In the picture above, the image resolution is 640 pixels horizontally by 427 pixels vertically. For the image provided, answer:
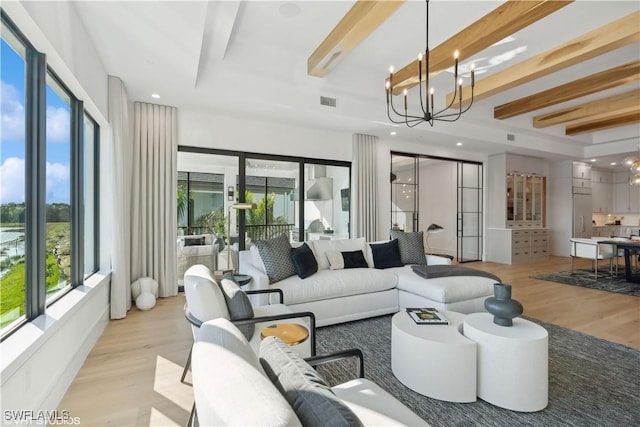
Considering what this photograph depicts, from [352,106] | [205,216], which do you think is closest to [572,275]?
[352,106]

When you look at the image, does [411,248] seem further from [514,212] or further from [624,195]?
[624,195]

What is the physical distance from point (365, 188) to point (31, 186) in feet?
15.5

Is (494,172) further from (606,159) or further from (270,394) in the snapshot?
(270,394)

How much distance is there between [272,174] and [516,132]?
214 inches

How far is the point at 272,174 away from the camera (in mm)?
5227

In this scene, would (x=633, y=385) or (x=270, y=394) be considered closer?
(x=270, y=394)

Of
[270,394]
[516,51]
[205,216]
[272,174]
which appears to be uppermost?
[516,51]

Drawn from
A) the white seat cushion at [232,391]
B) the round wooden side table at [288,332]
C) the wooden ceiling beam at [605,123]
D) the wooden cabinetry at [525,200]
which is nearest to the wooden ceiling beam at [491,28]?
the round wooden side table at [288,332]

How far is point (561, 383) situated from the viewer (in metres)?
2.20

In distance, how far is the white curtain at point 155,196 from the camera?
13.6 feet

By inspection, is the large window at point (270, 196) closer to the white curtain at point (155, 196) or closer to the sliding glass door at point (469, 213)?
the white curtain at point (155, 196)

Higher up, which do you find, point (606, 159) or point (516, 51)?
point (516, 51)

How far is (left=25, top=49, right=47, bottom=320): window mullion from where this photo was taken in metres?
1.86

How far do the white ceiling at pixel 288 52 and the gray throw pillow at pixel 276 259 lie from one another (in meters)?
1.99
